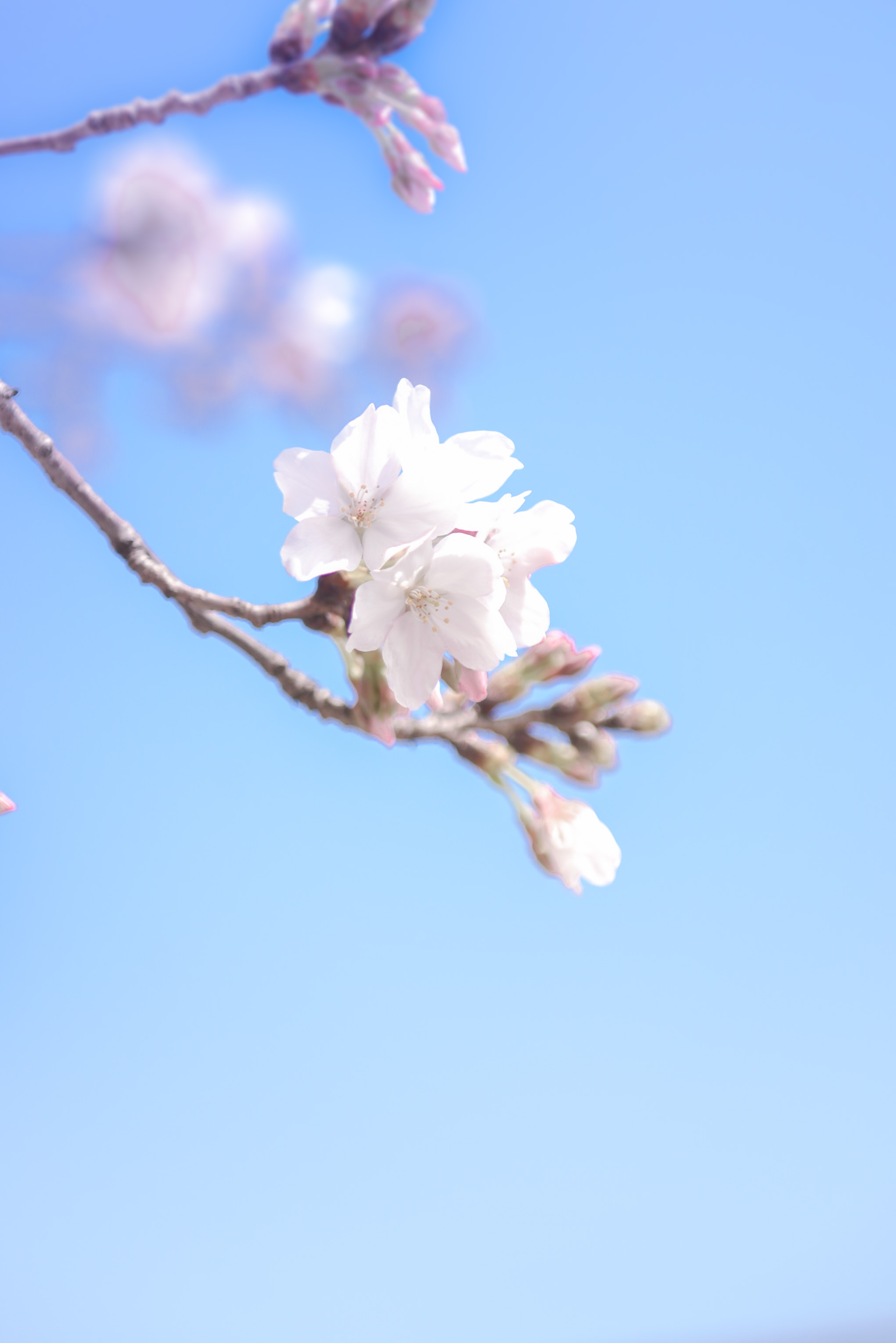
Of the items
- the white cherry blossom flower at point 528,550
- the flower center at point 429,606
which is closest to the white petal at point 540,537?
the white cherry blossom flower at point 528,550

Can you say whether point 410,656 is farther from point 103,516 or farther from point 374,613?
point 103,516

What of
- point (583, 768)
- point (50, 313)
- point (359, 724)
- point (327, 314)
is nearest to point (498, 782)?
point (583, 768)

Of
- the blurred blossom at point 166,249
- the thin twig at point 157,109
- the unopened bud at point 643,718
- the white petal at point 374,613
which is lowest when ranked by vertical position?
the white petal at point 374,613

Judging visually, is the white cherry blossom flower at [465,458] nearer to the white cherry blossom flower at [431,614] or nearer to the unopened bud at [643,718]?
the white cherry blossom flower at [431,614]

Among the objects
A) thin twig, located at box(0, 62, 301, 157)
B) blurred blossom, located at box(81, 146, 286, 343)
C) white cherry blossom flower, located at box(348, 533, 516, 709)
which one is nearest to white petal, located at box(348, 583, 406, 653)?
white cherry blossom flower, located at box(348, 533, 516, 709)

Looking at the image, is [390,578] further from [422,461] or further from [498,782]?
[498,782]

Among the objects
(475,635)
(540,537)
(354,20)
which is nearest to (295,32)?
(354,20)
